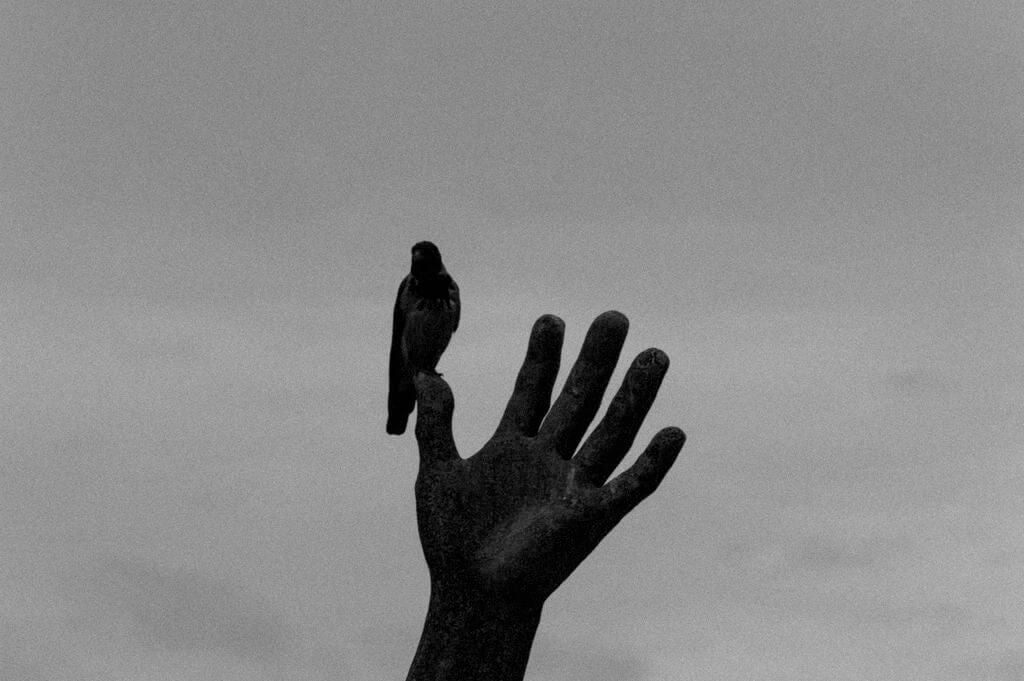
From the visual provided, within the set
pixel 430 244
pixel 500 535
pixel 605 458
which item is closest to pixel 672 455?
pixel 605 458

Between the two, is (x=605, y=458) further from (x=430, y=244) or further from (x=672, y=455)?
(x=430, y=244)

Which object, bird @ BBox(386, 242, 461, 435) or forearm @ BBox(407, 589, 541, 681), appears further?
bird @ BBox(386, 242, 461, 435)

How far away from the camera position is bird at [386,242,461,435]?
17562 millimetres

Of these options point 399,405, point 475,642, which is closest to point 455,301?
point 399,405

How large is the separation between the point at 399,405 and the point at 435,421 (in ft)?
9.74

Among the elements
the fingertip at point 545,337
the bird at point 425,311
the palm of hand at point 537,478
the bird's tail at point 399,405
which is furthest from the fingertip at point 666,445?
the bird's tail at point 399,405

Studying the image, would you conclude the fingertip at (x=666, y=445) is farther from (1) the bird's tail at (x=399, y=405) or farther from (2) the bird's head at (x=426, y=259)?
(1) the bird's tail at (x=399, y=405)

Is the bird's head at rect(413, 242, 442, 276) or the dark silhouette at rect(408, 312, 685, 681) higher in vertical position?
the bird's head at rect(413, 242, 442, 276)

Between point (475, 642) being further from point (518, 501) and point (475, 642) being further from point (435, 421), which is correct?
point (435, 421)

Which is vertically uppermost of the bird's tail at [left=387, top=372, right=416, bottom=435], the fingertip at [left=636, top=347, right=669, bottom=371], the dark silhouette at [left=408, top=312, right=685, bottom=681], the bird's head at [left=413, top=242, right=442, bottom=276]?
the bird's head at [left=413, top=242, right=442, bottom=276]

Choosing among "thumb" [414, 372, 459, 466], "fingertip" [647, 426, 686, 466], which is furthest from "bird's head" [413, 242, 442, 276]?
"fingertip" [647, 426, 686, 466]

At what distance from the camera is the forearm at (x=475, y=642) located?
1545 cm

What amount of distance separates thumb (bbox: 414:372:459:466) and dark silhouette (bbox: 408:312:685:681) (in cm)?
1

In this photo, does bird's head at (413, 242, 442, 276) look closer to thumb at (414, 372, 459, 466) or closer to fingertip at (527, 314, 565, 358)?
fingertip at (527, 314, 565, 358)
